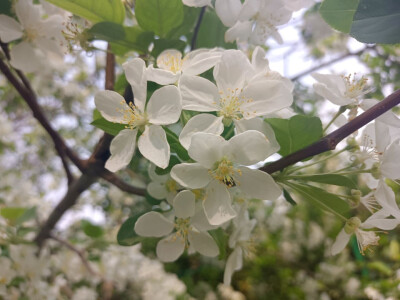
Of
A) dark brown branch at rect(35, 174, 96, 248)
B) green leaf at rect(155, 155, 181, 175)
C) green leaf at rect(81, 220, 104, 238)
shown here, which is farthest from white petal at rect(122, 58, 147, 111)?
green leaf at rect(81, 220, 104, 238)

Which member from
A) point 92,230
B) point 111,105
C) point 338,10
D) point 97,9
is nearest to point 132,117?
point 111,105

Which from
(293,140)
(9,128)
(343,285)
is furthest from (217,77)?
(343,285)

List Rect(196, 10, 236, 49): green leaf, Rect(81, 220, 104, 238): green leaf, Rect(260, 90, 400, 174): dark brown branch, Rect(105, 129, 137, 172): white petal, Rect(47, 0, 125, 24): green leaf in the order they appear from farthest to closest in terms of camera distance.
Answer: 1. Rect(81, 220, 104, 238): green leaf
2. Rect(196, 10, 236, 49): green leaf
3. Rect(47, 0, 125, 24): green leaf
4. Rect(105, 129, 137, 172): white petal
5. Rect(260, 90, 400, 174): dark brown branch

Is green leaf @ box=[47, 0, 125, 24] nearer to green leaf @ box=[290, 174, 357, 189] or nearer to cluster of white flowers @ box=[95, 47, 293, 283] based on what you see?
cluster of white flowers @ box=[95, 47, 293, 283]

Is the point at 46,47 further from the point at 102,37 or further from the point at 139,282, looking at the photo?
the point at 139,282

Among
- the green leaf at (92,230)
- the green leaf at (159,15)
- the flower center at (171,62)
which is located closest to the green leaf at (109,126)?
the flower center at (171,62)

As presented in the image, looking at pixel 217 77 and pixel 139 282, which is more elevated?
pixel 217 77

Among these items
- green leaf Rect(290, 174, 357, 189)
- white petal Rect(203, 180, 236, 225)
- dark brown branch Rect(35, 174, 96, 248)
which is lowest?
dark brown branch Rect(35, 174, 96, 248)

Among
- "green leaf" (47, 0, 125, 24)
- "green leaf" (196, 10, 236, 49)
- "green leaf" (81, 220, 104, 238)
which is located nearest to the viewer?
"green leaf" (47, 0, 125, 24)
